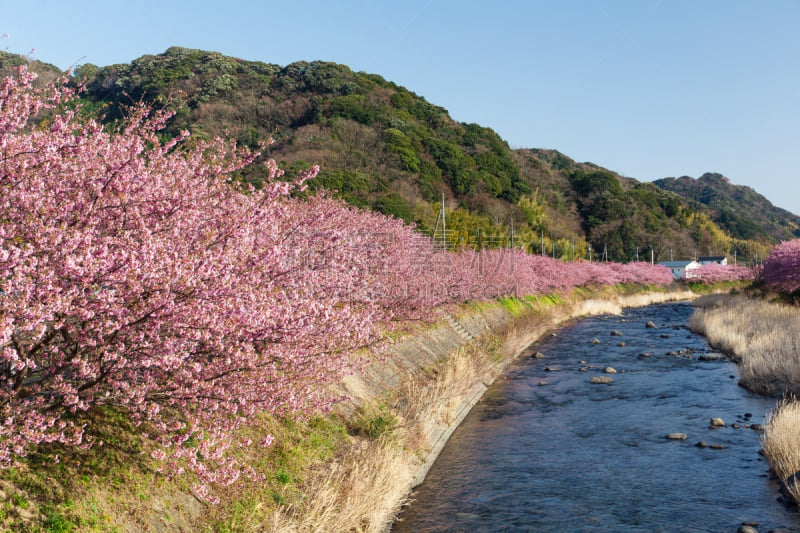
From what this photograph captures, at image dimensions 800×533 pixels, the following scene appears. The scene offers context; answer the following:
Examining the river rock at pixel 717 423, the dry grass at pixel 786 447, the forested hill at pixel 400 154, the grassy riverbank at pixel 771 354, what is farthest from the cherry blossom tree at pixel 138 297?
the forested hill at pixel 400 154

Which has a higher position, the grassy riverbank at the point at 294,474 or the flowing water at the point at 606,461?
the grassy riverbank at the point at 294,474

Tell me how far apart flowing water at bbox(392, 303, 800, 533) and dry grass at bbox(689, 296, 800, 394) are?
2.92 ft

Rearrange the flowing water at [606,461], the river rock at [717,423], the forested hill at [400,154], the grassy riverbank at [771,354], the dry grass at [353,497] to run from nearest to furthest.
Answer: the dry grass at [353,497], the flowing water at [606,461], the grassy riverbank at [771,354], the river rock at [717,423], the forested hill at [400,154]

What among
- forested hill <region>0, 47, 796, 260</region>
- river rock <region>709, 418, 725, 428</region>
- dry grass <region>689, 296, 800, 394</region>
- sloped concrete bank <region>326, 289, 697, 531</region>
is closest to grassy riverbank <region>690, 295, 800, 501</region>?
dry grass <region>689, 296, 800, 394</region>

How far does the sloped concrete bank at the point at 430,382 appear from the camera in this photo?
13086mm

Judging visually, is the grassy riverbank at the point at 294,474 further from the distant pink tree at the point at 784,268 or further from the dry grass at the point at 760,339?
the distant pink tree at the point at 784,268

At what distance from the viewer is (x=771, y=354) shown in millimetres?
22203

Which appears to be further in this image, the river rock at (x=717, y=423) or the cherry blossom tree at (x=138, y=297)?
the river rock at (x=717, y=423)

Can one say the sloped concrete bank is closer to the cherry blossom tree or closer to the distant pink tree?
the cherry blossom tree

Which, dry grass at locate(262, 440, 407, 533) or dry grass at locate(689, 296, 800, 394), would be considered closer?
dry grass at locate(262, 440, 407, 533)

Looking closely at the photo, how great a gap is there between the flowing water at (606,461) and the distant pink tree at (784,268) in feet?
46.6

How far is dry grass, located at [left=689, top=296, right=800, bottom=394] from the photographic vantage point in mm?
20359

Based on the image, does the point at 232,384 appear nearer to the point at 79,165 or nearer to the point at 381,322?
the point at 79,165

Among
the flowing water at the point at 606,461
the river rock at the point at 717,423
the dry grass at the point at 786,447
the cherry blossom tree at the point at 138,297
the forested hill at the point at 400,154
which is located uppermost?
the forested hill at the point at 400,154
